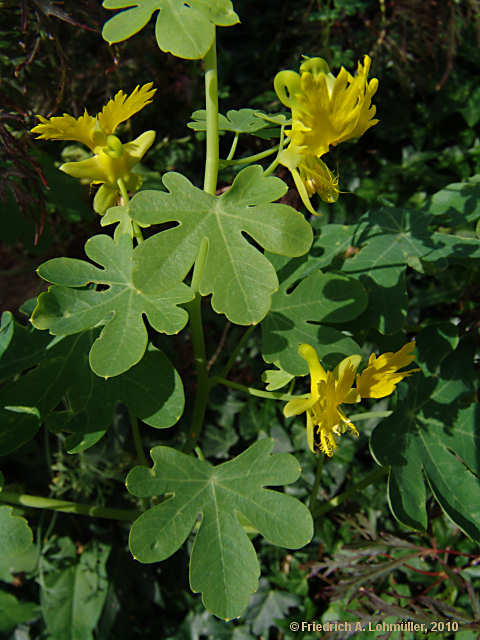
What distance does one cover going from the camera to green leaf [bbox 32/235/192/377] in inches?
36.7

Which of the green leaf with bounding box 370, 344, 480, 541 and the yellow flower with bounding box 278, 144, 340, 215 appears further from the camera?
the green leaf with bounding box 370, 344, 480, 541

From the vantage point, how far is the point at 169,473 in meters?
1.03

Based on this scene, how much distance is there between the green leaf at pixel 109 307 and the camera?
0.93 meters

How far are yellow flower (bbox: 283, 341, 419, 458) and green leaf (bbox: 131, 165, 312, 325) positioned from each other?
0.16 metres

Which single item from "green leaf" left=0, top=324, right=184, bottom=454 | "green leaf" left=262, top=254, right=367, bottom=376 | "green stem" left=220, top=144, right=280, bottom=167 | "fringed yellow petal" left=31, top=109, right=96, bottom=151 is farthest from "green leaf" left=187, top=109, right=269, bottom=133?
"green leaf" left=0, top=324, right=184, bottom=454

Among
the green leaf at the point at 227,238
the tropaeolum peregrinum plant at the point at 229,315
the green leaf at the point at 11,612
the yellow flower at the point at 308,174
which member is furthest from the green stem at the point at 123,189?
the green leaf at the point at 11,612

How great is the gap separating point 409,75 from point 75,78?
3.39 feet

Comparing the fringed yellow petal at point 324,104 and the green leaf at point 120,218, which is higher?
the fringed yellow petal at point 324,104

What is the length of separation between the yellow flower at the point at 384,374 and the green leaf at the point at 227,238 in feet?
0.84

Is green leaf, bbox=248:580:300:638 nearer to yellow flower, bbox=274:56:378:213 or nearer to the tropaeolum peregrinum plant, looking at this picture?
the tropaeolum peregrinum plant

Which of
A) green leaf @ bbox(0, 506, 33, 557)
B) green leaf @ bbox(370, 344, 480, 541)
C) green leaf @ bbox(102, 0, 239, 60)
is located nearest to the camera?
green leaf @ bbox(102, 0, 239, 60)

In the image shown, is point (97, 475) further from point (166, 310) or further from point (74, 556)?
point (166, 310)

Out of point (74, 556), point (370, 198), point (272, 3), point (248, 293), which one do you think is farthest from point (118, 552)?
point (272, 3)

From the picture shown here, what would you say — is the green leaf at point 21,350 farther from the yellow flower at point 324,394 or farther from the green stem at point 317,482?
the green stem at point 317,482
